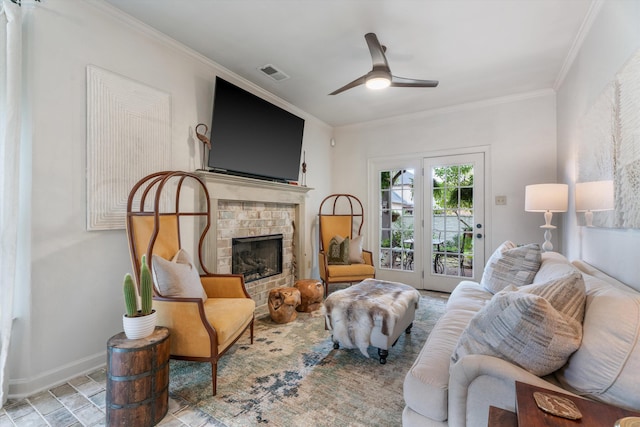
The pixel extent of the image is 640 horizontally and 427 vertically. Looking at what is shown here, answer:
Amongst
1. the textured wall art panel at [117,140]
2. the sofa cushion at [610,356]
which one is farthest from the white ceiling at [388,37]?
the sofa cushion at [610,356]

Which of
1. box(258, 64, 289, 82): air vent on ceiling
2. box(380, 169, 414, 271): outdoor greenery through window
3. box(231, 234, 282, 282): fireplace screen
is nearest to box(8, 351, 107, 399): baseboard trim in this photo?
box(231, 234, 282, 282): fireplace screen

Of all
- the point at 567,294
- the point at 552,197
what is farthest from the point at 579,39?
the point at 567,294

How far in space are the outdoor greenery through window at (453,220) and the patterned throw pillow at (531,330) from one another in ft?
9.58

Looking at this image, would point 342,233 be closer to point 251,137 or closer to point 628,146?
point 251,137

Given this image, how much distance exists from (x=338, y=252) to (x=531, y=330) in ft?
10.1

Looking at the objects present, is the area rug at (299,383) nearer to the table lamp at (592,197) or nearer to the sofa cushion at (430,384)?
the sofa cushion at (430,384)

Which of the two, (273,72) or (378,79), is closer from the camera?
(378,79)

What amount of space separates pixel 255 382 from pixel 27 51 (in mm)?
2604

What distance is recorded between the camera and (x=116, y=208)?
221 centimetres

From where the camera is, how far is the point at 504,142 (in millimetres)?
3748

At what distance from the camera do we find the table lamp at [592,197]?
5.90ft

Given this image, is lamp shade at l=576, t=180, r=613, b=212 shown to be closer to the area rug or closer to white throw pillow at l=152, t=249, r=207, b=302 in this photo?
the area rug

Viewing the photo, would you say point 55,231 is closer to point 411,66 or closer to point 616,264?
point 411,66

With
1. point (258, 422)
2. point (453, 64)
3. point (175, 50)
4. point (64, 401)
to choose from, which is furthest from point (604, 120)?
point (64, 401)
